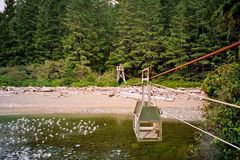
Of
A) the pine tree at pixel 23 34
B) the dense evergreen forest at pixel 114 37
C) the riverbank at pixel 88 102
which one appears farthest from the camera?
the pine tree at pixel 23 34

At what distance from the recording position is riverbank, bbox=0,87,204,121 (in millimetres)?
21844

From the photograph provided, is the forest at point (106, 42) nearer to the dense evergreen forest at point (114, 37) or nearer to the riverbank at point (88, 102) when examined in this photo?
the dense evergreen forest at point (114, 37)

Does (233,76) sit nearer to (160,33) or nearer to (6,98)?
(6,98)

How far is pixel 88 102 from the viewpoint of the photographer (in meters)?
24.7

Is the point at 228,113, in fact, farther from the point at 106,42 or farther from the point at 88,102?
the point at 106,42

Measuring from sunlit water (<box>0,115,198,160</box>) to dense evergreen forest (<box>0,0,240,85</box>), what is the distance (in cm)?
1762

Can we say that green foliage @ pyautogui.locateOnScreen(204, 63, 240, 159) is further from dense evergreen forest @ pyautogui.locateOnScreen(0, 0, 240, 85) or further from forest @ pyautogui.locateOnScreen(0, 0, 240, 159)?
dense evergreen forest @ pyautogui.locateOnScreen(0, 0, 240, 85)

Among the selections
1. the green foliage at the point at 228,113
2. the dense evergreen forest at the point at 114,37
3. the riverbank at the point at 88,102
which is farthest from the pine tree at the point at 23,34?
the green foliage at the point at 228,113

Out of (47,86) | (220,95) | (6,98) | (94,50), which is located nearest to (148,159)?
(220,95)

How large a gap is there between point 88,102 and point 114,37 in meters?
16.6

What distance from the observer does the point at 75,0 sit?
38000mm

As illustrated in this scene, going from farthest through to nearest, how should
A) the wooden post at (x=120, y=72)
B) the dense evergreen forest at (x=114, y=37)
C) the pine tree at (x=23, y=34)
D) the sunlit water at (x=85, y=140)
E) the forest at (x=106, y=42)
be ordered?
the pine tree at (x=23, y=34), the dense evergreen forest at (x=114, y=37), the forest at (x=106, y=42), the wooden post at (x=120, y=72), the sunlit water at (x=85, y=140)

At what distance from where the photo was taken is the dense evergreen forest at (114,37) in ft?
114

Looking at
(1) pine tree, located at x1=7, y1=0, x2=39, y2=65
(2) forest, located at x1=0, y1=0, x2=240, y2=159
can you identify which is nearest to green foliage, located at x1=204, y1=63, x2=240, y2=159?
(2) forest, located at x1=0, y1=0, x2=240, y2=159
